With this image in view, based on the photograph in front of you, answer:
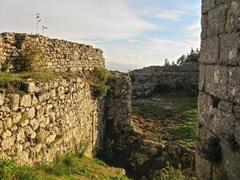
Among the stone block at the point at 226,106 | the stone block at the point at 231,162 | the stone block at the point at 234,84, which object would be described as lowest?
the stone block at the point at 231,162

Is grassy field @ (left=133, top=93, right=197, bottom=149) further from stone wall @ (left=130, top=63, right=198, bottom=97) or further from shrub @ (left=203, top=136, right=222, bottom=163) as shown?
shrub @ (left=203, top=136, right=222, bottom=163)

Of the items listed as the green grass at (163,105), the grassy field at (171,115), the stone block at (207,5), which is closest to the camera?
the stone block at (207,5)

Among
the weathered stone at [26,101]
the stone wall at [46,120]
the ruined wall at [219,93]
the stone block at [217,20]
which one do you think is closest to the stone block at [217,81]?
the ruined wall at [219,93]

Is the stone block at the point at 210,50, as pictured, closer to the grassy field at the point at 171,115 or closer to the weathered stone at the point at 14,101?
the weathered stone at the point at 14,101

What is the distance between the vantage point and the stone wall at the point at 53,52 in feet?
31.6

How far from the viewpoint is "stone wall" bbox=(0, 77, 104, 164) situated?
23.0 ft

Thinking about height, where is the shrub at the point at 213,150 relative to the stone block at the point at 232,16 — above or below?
below

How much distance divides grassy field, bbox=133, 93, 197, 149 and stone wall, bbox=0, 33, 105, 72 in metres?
3.26

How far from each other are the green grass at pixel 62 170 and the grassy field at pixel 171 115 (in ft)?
14.1

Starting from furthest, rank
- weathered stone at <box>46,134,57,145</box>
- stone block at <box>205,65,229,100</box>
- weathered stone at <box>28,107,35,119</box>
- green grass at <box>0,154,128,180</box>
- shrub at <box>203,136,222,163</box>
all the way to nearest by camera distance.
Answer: weathered stone at <box>46,134,57,145</box> < weathered stone at <box>28,107,35,119</box> < green grass at <box>0,154,128,180</box> < shrub at <box>203,136,222,163</box> < stone block at <box>205,65,229,100</box>

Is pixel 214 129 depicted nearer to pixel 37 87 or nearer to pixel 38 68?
pixel 37 87

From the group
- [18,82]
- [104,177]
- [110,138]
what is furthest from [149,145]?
[18,82]

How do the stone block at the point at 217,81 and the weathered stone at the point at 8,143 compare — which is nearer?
the stone block at the point at 217,81

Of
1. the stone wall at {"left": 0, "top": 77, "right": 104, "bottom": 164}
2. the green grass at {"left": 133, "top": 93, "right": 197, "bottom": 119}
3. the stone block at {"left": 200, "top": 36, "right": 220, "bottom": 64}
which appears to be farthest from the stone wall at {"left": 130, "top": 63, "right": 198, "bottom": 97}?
the stone block at {"left": 200, "top": 36, "right": 220, "bottom": 64}
